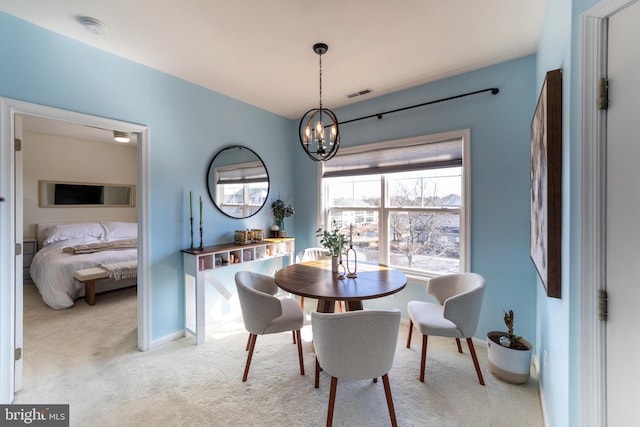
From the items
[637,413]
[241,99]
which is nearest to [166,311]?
[241,99]

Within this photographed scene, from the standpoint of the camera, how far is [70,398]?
1.83 metres

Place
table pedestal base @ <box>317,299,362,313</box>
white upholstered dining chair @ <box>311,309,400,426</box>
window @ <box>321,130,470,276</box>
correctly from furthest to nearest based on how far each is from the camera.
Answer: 1. window @ <box>321,130,470,276</box>
2. table pedestal base @ <box>317,299,362,313</box>
3. white upholstered dining chair @ <box>311,309,400,426</box>

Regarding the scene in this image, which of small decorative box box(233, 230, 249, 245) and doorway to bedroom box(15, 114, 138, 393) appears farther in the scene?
small decorative box box(233, 230, 249, 245)

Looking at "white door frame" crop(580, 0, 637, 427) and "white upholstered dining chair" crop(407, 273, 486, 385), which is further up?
"white door frame" crop(580, 0, 637, 427)

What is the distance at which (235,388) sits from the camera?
1938 millimetres

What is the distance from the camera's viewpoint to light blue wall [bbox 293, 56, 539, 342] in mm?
2312

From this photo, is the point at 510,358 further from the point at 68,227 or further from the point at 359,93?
the point at 68,227

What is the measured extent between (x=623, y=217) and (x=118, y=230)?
662 cm

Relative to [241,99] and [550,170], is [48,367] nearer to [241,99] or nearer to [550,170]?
[241,99]

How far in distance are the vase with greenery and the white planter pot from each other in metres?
2.71

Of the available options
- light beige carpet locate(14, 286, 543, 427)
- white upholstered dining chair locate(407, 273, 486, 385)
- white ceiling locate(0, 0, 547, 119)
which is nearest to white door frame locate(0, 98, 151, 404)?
light beige carpet locate(14, 286, 543, 427)

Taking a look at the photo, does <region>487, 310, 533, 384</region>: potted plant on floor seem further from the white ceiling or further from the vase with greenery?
the vase with greenery

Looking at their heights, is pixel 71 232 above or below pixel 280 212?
below

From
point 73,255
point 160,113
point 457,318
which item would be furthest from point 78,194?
point 457,318
